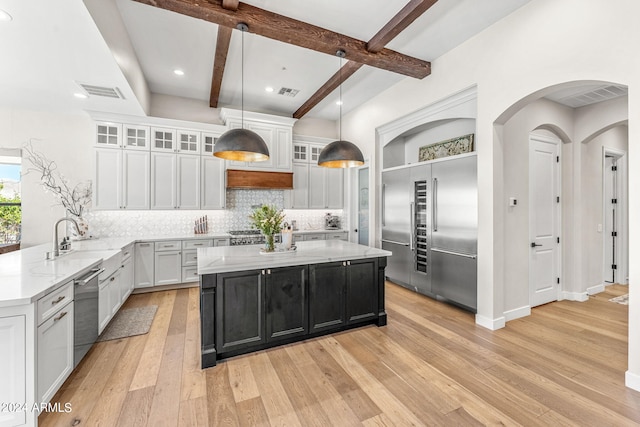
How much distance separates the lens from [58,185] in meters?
4.50

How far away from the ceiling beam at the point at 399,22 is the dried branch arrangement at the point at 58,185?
16.1ft

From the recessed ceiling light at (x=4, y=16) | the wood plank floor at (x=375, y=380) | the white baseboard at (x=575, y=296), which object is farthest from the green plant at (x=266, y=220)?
the white baseboard at (x=575, y=296)

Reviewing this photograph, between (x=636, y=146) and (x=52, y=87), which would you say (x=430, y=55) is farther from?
(x=52, y=87)

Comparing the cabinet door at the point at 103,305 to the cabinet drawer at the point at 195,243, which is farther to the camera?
the cabinet drawer at the point at 195,243

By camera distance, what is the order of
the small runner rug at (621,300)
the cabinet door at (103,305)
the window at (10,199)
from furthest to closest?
the window at (10,199), the small runner rug at (621,300), the cabinet door at (103,305)

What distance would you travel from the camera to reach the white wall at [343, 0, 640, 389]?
7.22 feet

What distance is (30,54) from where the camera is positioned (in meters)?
2.78

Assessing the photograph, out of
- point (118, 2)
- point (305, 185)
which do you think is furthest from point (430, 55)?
point (118, 2)

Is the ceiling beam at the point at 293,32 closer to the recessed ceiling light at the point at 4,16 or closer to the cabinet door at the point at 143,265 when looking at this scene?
the recessed ceiling light at the point at 4,16

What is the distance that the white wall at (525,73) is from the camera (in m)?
2.20

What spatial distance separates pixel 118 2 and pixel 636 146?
481cm

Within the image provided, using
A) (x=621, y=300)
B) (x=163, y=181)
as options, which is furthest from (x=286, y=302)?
(x=621, y=300)

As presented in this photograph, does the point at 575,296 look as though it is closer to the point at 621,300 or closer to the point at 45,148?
the point at 621,300

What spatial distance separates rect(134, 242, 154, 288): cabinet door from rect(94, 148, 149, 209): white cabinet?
0.70 m
